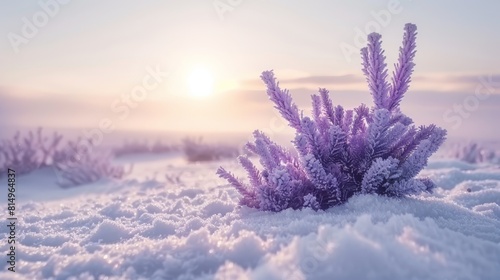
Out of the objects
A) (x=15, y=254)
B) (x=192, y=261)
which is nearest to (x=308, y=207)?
(x=192, y=261)

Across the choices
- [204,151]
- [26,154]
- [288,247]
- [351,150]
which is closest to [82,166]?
[26,154]

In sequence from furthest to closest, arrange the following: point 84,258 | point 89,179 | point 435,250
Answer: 1. point 89,179
2. point 84,258
3. point 435,250

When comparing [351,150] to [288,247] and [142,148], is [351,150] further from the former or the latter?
[142,148]

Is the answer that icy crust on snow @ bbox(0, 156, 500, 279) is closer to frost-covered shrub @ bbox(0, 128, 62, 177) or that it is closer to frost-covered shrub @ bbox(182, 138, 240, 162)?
frost-covered shrub @ bbox(0, 128, 62, 177)

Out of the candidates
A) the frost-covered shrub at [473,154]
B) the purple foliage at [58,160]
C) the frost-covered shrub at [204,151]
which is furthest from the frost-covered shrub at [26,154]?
the frost-covered shrub at [473,154]

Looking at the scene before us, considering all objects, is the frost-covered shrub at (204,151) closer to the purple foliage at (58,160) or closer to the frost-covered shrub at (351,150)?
the purple foliage at (58,160)

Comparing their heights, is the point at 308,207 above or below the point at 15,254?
above

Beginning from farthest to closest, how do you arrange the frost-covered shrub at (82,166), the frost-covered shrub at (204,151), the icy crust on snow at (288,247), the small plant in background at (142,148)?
the small plant in background at (142,148) → the frost-covered shrub at (204,151) → the frost-covered shrub at (82,166) → the icy crust on snow at (288,247)

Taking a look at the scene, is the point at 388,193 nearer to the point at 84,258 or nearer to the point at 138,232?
the point at 138,232
